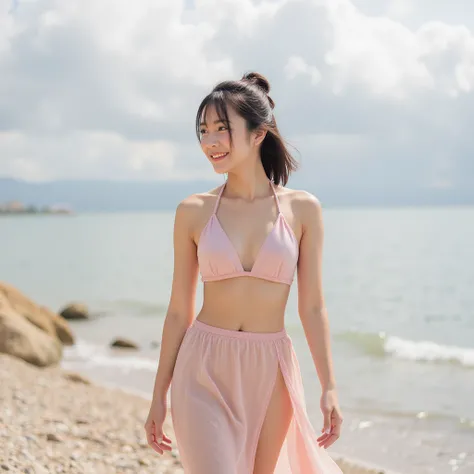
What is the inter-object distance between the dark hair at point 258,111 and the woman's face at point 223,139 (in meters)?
0.02

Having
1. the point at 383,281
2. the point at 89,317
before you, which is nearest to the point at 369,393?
the point at 89,317

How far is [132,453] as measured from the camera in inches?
271

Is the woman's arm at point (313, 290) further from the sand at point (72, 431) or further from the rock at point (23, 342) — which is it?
the rock at point (23, 342)

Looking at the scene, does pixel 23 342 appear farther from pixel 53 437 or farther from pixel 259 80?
pixel 259 80

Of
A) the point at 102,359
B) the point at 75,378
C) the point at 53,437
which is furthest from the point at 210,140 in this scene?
the point at 102,359

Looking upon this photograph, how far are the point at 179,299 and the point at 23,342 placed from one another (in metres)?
9.35

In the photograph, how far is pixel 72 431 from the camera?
7.16 m

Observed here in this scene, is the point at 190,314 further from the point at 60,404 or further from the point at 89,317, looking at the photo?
the point at 89,317

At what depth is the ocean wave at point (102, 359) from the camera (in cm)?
1429

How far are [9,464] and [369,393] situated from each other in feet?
25.4

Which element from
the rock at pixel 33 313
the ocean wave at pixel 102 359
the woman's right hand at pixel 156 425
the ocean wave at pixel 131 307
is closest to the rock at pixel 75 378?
the rock at pixel 33 313

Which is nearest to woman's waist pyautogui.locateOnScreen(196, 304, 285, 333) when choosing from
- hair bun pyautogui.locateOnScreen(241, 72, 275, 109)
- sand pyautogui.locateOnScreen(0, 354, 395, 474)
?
hair bun pyautogui.locateOnScreen(241, 72, 275, 109)

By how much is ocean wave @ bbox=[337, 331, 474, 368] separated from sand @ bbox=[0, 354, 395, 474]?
764 centimetres

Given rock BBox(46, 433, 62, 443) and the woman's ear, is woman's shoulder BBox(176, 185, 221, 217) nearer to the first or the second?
the woman's ear
